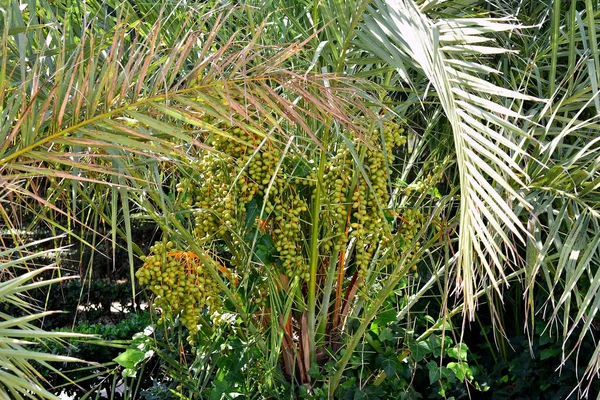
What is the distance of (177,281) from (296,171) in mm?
475

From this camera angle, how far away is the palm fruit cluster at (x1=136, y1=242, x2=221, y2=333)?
2.10 m

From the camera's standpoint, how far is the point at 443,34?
5.61 ft

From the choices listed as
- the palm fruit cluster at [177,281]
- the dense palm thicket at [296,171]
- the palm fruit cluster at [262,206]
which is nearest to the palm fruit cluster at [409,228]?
the dense palm thicket at [296,171]

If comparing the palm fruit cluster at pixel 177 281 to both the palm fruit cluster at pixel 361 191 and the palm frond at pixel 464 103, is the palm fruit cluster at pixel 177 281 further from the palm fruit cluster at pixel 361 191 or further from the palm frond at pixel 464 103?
the palm frond at pixel 464 103

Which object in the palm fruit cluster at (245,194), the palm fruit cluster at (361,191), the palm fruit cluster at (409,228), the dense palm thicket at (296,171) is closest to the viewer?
the dense palm thicket at (296,171)

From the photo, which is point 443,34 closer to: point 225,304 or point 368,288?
point 368,288

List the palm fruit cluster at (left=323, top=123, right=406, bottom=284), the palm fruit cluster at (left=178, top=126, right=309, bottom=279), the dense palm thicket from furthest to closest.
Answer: the palm fruit cluster at (left=323, top=123, right=406, bottom=284), the palm fruit cluster at (left=178, top=126, right=309, bottom=279), the dense palm thicket

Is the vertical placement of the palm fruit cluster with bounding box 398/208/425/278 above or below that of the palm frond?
below

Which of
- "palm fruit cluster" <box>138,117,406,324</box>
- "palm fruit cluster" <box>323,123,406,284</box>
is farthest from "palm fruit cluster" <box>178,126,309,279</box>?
"palm fruit cluster" <box>323,123,406,284</box>

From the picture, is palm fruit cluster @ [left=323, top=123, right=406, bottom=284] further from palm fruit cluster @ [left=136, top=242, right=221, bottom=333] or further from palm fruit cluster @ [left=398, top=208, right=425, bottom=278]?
palm fruit cluster @ [left=136, top=242, right=221, bottom=333]

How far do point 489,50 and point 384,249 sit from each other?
3.70 feet

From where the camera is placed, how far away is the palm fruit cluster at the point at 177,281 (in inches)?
82.7

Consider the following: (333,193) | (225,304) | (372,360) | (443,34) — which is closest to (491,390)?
(372,360)

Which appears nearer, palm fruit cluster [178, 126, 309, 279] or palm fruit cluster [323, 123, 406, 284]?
palm fruit cluster [178, 126, 309, 279]
